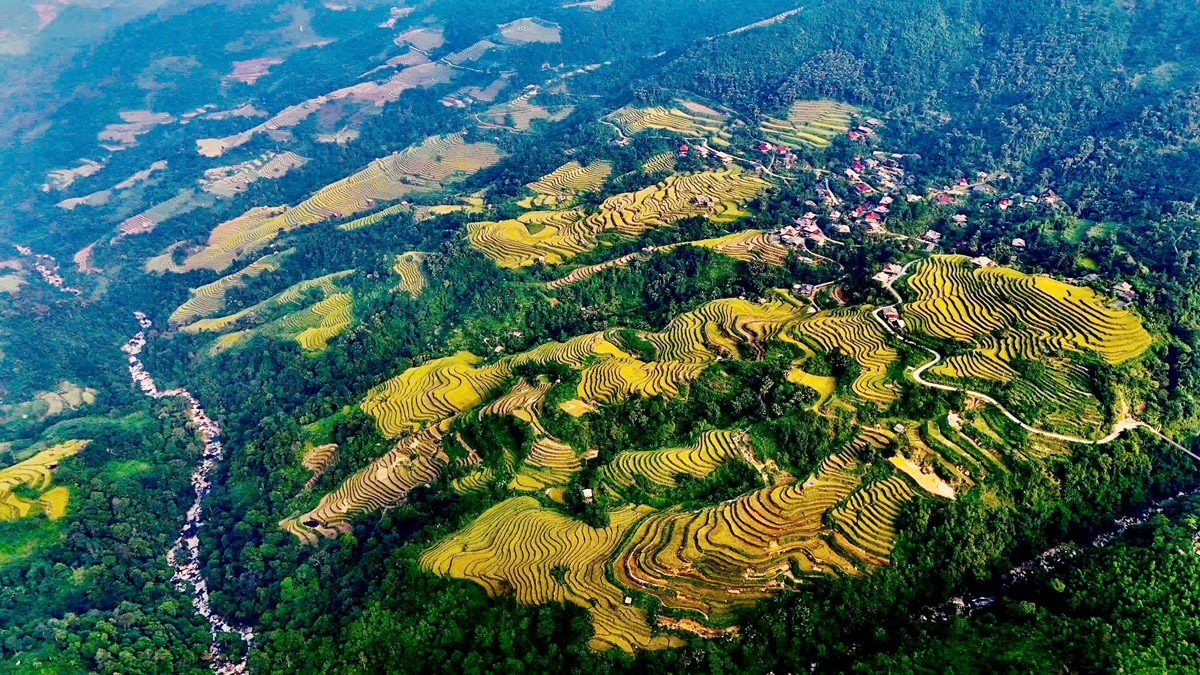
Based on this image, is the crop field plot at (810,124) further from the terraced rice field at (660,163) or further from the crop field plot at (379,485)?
the crop field plot at (379,485)

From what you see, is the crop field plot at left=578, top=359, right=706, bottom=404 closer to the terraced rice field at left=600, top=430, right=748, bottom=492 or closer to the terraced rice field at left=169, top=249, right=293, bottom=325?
the terraced rice field at left=600, top=430, right=748, bottom=492

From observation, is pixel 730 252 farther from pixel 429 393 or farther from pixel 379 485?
pixel 379 485

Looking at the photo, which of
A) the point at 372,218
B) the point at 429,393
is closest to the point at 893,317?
the point at 429,393

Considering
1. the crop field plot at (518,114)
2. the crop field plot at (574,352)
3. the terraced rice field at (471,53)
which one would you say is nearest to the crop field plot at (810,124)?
the crop field plot at (518,114)

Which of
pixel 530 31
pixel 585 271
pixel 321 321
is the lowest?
pixel 321 321

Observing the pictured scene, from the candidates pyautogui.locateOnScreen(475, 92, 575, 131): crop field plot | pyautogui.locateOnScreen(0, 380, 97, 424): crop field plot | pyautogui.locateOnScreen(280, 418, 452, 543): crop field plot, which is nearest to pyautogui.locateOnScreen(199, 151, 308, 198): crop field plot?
pyautogui.locateOnScreen(475, 92, 575, 131): crop field plot
